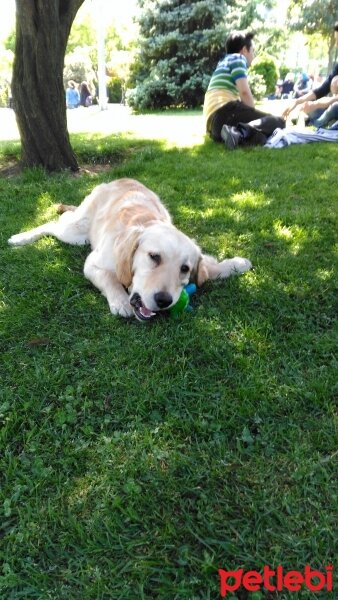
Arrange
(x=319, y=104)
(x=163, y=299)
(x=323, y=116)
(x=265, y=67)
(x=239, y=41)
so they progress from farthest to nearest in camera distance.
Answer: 1. (x=265, y=67)
2. (x=319, y=104)
3. (x=323, y=116)
4. (x=239, y=41)
5. (x=163, y=299)

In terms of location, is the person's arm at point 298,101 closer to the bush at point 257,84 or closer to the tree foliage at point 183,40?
the tree foliage at point 183,40

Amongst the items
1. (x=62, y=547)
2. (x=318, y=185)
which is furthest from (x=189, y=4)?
(x=62, y=547)

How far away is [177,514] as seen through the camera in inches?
79.5

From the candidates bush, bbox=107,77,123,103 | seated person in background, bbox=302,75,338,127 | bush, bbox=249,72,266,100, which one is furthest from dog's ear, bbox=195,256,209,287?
bush, bbox=107,77,123,103

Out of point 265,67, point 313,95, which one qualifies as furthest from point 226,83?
point 265,67

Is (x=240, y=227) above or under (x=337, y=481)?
above

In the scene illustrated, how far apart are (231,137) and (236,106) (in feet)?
2.82

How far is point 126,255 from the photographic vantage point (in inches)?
138

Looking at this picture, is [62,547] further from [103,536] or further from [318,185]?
[318,185]

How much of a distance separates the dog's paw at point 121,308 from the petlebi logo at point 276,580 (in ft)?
6.43

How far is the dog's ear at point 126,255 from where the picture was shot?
11.5 feet

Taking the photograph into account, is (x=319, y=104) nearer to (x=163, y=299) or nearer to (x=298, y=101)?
(x=298, y=101)

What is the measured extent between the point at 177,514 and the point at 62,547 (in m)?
0.50

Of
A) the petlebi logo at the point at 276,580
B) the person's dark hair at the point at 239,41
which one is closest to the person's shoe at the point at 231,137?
the person's dark hair at the point at 239,41
